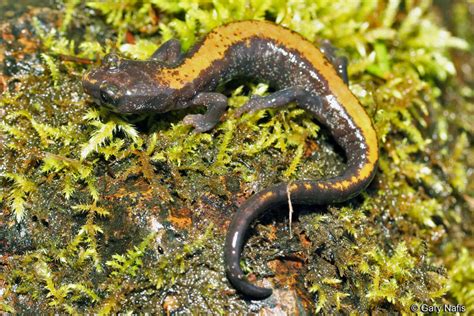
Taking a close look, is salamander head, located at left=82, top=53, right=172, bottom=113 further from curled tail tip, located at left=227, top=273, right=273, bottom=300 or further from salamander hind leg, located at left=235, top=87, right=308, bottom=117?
curled tail tip, located at left=227, top=273, right=273, bottom=300

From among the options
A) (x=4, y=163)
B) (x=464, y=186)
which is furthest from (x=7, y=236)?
(x=464, y=186)

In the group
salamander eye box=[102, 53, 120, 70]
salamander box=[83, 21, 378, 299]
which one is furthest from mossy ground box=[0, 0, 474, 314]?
salamander eye box=[102, 53, 120, 70]

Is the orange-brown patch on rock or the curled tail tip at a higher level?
the orange-brown patch on rock

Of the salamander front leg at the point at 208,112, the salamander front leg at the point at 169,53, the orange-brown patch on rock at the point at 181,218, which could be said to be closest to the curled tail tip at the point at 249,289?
the orange-brown patch on rock at the point at 181,218

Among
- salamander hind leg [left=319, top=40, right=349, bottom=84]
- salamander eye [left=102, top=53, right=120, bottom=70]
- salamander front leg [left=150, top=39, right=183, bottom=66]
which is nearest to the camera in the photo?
salamander eye [left=102, top=53, right=120, bottom=70]

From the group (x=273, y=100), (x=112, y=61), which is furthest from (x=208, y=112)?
(x=112, y=61)

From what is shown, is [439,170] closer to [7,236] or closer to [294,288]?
[294,288]

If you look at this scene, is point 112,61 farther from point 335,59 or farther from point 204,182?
point 335,59
